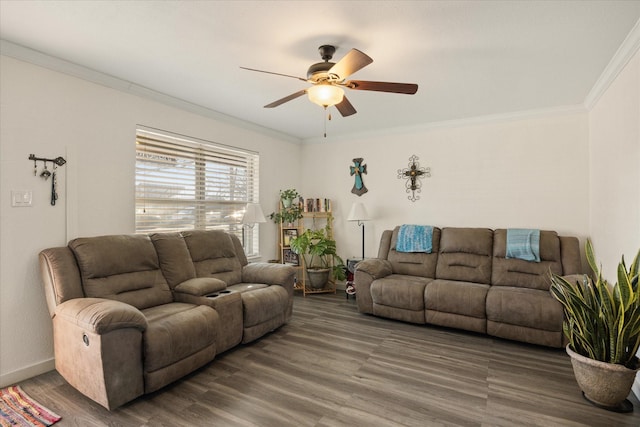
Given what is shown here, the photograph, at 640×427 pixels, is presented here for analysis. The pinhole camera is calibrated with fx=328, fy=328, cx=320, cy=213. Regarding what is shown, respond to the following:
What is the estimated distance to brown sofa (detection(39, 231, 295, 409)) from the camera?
211cm

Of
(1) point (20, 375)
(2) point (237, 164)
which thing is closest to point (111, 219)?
(1) point (20, 375)

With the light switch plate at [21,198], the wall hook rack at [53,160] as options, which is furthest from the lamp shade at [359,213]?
the light switch plate at [21,198]

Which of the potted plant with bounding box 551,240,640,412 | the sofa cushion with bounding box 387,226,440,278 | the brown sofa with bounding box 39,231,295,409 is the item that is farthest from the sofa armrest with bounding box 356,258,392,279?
the potted plant with bounding box 551,240,640,412

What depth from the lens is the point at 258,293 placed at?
3.30 metres

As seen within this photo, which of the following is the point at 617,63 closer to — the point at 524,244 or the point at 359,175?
the point at 524,244

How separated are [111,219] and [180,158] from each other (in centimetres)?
108

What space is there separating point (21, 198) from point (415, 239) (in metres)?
4.08

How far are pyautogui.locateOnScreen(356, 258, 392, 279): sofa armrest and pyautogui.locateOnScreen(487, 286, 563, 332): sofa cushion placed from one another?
48.2 inches

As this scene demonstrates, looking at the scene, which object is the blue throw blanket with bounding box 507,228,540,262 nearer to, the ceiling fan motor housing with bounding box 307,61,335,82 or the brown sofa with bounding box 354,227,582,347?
the brown sofa with bounding box 354,227,582,347

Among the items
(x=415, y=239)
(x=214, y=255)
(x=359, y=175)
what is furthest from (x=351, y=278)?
(x=214, y=255)

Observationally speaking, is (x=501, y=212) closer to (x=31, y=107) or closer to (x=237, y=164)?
(x=237, y=164)

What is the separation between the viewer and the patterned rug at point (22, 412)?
200 cm

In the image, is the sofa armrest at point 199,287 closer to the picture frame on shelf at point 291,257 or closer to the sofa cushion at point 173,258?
the sofa cushion at point 173,258

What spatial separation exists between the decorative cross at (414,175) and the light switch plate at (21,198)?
4.30m
